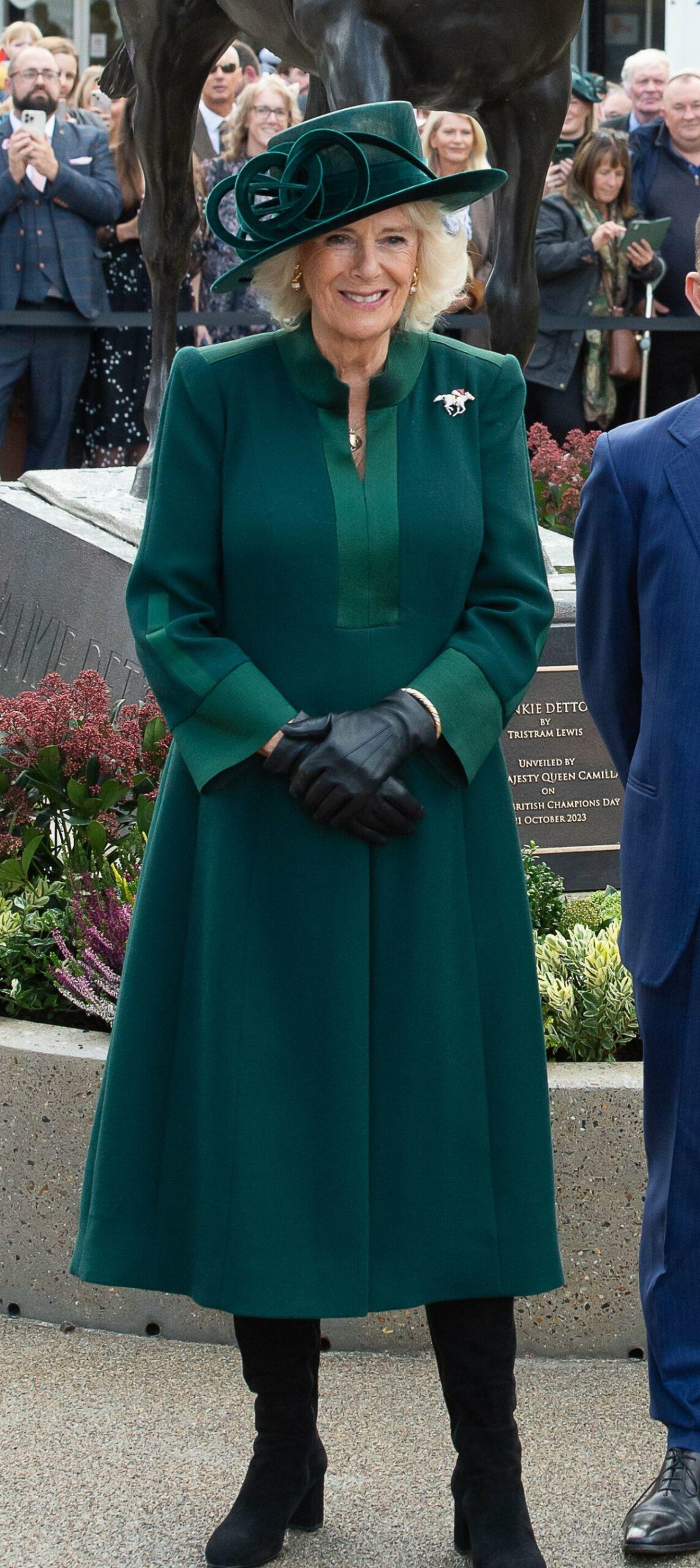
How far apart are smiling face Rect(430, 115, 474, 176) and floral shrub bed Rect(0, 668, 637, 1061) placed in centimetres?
385

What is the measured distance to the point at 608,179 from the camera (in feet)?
28.5

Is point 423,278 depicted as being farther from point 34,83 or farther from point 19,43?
point 19,43

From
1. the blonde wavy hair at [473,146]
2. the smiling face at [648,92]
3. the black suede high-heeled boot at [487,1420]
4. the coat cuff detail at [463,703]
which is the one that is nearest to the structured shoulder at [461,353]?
the coat cuff detail at [463,703]

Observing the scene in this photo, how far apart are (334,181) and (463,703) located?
25.8 inches

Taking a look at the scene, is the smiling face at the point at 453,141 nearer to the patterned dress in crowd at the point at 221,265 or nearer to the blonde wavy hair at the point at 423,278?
the patterned dress in crowd at the point at 221,265

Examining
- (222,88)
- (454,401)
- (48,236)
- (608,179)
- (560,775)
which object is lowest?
(560,775)

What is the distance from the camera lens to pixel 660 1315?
2.82 metres

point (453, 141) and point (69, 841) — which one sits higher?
point (453, 141)

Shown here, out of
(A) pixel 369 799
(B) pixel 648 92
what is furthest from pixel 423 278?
(B) pixel 648 92

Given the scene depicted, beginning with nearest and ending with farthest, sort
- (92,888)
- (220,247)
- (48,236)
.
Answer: (92,888), (48,236), (220,247)

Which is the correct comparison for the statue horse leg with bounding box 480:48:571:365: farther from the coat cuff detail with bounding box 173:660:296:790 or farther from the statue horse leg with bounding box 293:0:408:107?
the coat cuff detail with bounding box 173:660:296:790

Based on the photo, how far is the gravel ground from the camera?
2.83 metres

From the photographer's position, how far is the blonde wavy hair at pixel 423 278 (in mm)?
2549

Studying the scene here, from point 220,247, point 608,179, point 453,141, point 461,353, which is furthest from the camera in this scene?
point 608,179
